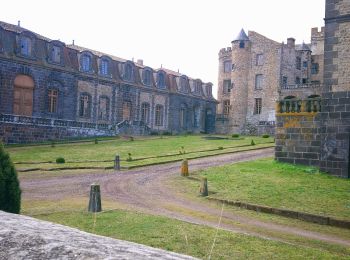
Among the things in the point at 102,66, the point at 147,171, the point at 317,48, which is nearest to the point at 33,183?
the point at 147,171

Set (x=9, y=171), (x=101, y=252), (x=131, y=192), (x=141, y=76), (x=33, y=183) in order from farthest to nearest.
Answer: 1. (x=141, y=76)
2. (x=33, y=183)
3. (x=131, y=192)
4. (x=9, y=171)
5. (x=101, y=252)

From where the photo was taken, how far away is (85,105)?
1382 inches

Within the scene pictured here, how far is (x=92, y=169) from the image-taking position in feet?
57.1

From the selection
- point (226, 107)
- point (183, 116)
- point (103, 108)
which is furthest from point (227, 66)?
point (103, 108)

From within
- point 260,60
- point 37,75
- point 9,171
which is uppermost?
point 260,60

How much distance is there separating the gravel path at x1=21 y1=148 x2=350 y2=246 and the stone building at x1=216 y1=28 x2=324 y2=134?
3102cm

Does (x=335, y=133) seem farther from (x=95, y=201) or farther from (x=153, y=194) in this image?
(x=95, y=201)

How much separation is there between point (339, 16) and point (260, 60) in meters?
33.2

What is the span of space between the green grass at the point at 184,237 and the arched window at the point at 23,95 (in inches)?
920

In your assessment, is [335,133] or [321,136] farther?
[321,136]

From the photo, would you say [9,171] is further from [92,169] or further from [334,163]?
[334,163]

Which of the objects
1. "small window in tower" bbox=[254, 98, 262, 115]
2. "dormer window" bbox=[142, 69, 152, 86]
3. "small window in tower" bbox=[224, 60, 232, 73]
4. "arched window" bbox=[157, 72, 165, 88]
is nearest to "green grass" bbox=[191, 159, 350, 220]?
"dormer window" bbox=[142, 69, 152, 86]

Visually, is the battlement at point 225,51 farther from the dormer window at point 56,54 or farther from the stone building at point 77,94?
the dormer window at point 56,54

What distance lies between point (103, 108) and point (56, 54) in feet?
22.7
